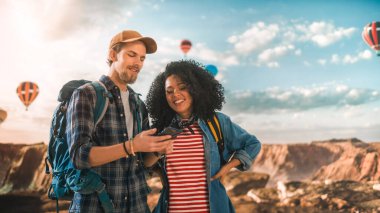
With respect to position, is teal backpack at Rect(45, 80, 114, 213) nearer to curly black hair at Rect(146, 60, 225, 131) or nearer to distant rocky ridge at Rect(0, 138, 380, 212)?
curly black hair at Rect(146, 60, 225, 131)

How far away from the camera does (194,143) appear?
2.74 metres

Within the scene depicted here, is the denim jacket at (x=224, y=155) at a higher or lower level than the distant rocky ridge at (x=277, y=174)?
higher

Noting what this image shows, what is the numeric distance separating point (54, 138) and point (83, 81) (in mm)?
463

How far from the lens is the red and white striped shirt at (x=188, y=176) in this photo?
8.52 feet

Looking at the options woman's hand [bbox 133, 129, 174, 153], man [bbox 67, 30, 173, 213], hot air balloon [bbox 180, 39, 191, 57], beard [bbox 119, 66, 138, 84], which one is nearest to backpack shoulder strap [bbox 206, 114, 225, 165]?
man [bbox 67, 30, 173, 213]

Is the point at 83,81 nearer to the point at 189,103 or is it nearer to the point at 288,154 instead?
the point at 189,103

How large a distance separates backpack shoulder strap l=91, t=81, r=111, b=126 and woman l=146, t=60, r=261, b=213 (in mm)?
596

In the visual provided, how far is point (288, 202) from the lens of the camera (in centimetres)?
1286

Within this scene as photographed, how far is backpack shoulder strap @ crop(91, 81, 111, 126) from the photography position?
2295 mm

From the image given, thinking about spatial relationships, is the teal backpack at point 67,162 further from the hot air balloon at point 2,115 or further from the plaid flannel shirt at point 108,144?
the hot air balloon at point 2,115

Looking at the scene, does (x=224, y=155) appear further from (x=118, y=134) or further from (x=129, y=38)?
(x=129, y=38)

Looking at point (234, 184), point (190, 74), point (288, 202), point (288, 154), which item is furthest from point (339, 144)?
point (190, 74)

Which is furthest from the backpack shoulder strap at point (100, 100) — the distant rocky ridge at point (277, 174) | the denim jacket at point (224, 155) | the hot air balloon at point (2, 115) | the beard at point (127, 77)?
the hot air balloon at point (2, 115)

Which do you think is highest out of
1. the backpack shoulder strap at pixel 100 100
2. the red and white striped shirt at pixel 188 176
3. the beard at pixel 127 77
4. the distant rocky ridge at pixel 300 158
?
the beard at pixel 127 77
